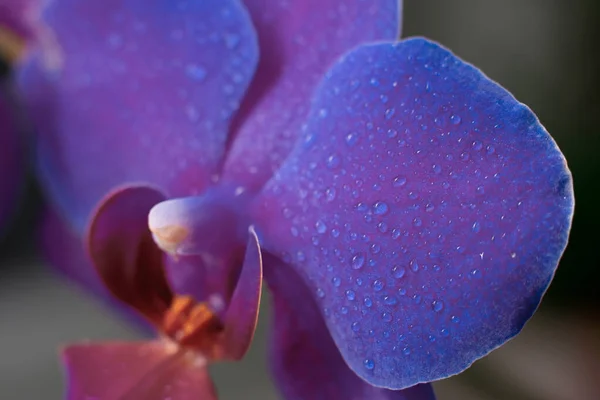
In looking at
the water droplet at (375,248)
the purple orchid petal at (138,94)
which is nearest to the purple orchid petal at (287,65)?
the purple orchid petal at (138,94)

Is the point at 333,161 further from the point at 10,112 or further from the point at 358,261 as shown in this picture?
the point at 10,112

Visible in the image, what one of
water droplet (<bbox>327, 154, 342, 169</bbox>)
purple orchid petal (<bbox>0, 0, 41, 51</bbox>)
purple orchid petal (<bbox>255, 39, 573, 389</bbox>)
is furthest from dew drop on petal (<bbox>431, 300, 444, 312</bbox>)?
purple orchid petal (<bbox>0, 0, 41, 51</bbox>)

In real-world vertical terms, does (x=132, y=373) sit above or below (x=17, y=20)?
below

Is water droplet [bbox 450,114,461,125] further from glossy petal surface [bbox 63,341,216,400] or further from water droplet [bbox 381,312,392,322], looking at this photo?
glossy petal surface [bbox 63,341,216,400]

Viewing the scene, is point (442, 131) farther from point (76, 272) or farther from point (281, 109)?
point (76, 272)

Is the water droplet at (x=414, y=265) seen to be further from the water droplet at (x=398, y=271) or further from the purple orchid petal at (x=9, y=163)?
the purple orchid petal at (x=9, y=163)

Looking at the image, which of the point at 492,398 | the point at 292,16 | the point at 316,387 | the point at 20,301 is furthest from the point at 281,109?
the point at 20,301

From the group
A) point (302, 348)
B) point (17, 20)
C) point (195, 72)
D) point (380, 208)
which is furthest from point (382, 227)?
point (17, 20)
